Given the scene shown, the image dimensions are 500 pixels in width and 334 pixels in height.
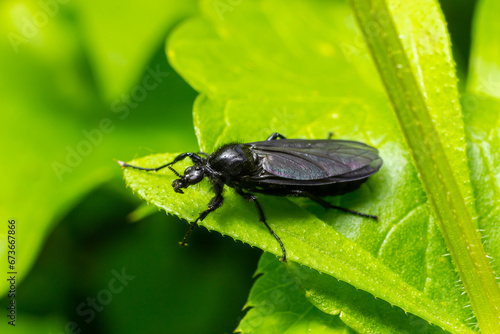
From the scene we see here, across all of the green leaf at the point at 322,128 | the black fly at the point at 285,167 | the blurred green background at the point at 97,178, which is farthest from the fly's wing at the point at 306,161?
the blurred green background at the point at 97,178

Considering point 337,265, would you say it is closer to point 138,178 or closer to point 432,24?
point 138,178

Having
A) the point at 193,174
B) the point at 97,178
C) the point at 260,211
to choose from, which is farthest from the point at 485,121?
the point at 97,178

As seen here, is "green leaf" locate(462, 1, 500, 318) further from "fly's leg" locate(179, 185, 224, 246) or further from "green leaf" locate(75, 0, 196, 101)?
"green leaf" locate(75, 0, 196, 101)

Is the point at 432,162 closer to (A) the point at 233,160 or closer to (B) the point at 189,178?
(A) the point at 233,160

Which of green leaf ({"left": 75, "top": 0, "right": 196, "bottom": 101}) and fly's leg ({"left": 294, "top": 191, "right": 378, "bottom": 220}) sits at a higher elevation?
green leaf ({"left": 75, "top": 0, "right": 196, "bottom": 101})

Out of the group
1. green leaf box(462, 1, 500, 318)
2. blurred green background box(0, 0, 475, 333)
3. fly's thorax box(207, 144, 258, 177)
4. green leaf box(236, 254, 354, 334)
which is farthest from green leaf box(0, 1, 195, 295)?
green leaf box(462, 1, 500, 318)

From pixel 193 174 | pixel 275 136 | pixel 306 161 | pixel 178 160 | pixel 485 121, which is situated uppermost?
pixel 178 160
